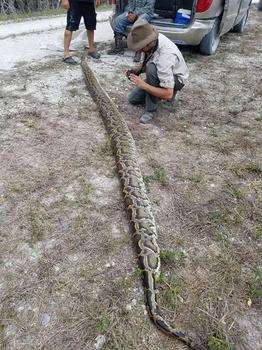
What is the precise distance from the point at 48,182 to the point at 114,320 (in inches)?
74.0

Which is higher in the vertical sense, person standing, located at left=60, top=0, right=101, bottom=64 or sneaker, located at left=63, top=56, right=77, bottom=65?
person standing, located at left=60, top=0, right=101, bottom=64

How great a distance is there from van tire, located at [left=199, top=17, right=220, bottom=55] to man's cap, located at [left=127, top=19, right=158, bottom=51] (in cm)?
340

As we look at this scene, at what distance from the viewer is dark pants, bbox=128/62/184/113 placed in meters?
5.37

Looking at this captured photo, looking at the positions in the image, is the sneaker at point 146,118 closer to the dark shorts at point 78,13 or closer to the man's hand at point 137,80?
the man's hand at point 137,80

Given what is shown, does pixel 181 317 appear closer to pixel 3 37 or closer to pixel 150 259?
pixel 150 259

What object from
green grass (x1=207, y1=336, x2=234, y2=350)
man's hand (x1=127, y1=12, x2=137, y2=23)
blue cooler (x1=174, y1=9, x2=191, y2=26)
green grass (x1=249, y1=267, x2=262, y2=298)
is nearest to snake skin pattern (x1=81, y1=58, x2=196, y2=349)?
green grass (x1=207, y1=336, x2=234, y2=350)

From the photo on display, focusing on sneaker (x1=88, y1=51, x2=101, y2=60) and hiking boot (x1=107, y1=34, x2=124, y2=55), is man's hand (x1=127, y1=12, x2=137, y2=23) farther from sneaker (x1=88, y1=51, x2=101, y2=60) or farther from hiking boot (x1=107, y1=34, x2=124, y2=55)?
sneaker (x1=88, y1=51, x2=101, y2=60)

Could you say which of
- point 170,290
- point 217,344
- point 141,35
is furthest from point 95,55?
point 217,344

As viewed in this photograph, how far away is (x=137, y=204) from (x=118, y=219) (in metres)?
0.23

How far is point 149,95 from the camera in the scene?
5578 millimetres

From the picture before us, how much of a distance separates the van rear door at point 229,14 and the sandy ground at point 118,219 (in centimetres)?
215

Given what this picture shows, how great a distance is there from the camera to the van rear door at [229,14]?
8.00 metres

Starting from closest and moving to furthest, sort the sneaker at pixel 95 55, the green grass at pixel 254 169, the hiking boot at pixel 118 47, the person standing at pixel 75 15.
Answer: the green grass at pixel 254 169 → the person standing at pixel 75 15 → the sneaker at pixel 95 55 → the hiking boot at pixel 118 47

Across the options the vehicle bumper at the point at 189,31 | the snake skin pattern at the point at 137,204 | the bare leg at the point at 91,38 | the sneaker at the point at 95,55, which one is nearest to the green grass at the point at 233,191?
the snake skin pattern at the point at 137,204
